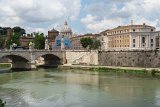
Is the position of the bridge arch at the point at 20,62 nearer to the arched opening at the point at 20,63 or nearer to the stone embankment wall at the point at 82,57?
the arched opening at the point at 20,63

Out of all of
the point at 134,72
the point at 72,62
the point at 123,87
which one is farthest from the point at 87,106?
the point at 72,62

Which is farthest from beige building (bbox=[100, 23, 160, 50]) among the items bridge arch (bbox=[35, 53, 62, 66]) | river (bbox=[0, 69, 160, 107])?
river (bbox=[0, 69, 160, 107])

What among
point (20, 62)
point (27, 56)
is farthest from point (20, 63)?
point (27, 56)

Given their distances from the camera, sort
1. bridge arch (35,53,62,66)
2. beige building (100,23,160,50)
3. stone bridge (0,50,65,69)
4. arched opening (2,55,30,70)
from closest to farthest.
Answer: stone bridge (0,50,65,69)
arched opening (2,55,30,70)
bridge arch (35,53,62,66)
beige building (100,23,160,50)

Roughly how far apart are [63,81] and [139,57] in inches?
596

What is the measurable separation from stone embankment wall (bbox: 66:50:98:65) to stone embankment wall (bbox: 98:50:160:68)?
808 millimetres

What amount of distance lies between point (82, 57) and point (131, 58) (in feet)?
25.9

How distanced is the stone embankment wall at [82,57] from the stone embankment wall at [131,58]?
81 cm

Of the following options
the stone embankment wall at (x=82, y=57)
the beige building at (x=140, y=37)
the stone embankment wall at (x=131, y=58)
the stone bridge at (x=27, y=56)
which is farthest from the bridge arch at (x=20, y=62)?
the beige building at (x=140, y=37)

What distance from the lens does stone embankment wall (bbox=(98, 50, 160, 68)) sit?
4322cm

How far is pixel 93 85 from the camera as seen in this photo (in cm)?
2895

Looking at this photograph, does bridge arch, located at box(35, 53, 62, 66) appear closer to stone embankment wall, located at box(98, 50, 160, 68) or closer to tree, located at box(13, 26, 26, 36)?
stone embankment wall, located at box(98, 50, 160, 68)

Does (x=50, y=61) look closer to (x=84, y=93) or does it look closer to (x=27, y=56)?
(x=27, y=56)

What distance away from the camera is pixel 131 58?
151ft
